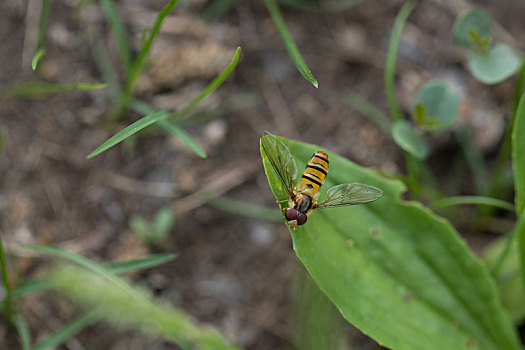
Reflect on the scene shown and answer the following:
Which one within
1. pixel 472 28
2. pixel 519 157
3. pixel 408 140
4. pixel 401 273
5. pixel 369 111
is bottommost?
pixel 401 273

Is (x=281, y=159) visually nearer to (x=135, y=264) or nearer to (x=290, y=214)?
(x=290, y=214)

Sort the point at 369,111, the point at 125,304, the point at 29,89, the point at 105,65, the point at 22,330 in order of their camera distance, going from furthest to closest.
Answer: the point at 369,111
the point at 105,65
the point at 29,89
the point at 22,330
the point at 125,304

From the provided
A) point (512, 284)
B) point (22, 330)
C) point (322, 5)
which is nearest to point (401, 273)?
point (512, 284)

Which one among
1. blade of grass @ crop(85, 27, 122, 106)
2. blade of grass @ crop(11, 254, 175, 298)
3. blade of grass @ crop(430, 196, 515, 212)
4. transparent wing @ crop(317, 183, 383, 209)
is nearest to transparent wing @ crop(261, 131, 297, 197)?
transparent wing @ crop(317, 183, 383, 209)

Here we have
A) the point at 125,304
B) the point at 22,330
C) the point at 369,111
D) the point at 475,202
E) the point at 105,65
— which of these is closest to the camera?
the point at 125,304

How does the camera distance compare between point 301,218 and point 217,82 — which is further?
point 217,82

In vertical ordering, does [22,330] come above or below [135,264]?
below

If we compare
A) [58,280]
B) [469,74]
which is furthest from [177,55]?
[469,74]

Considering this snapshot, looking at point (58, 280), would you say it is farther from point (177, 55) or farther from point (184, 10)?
point (184, 10)

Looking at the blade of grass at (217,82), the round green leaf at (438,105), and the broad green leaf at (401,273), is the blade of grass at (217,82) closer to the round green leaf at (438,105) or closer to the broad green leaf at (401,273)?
the broad green leaf at (401,273)
